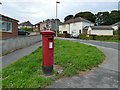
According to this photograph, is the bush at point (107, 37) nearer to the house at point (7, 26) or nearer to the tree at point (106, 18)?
the house at point (7, 26)

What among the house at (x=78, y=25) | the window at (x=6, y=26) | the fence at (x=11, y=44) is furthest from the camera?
the house at (x=78, y=25)

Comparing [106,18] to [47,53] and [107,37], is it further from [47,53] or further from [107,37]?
[47,53]

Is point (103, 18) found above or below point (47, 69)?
above

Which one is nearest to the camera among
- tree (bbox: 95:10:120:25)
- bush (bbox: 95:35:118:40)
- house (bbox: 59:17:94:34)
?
bush (bbox: 95:35:118:40)

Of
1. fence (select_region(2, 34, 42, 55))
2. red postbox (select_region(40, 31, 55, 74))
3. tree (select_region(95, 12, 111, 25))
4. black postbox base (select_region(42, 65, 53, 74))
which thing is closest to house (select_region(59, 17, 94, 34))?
tree (select_region(95, 12, 111, 25))

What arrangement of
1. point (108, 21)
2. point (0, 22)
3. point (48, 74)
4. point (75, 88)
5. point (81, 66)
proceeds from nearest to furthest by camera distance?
point (75, 88) < point (48, 74) < point (81, 66) < point (0, 22) < point (108, 21)

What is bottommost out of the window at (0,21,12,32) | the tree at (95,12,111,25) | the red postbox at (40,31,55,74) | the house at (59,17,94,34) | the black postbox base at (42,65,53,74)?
the black postbox base at (42,65,53,74)

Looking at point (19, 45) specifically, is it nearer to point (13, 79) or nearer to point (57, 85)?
point (13, 79)

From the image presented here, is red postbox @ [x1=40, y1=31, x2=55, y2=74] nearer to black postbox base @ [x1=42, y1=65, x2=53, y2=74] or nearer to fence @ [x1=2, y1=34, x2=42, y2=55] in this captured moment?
black postbox base @ [x1=42, y1=65, x2=53, y2=74]

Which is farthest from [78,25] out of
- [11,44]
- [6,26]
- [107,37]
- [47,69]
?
[47,69]

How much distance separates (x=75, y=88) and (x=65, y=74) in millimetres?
961

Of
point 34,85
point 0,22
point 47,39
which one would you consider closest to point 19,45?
point 0,22

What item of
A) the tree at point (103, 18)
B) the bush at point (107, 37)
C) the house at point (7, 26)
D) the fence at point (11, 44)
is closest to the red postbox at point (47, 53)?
the fence at point (11, 44)

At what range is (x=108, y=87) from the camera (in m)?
3.10
